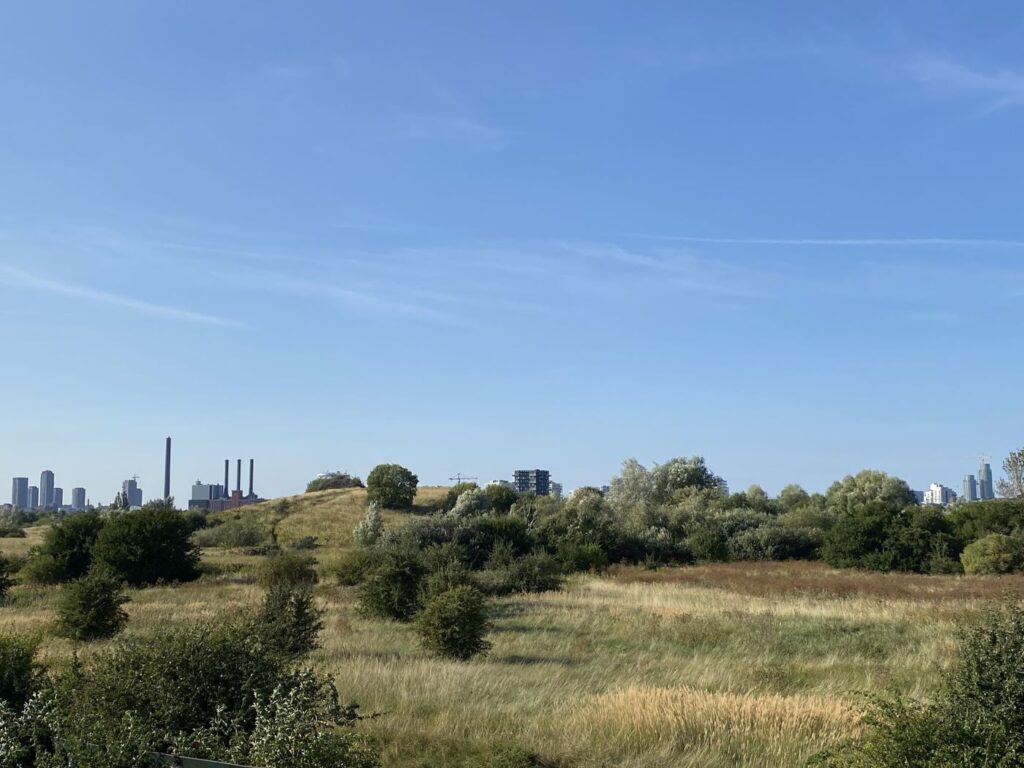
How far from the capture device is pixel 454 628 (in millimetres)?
16297

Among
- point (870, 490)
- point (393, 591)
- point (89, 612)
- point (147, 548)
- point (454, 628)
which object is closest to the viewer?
point (454, 628)

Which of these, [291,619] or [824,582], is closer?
[291,619]

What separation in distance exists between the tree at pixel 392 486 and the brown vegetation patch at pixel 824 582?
3548 cm

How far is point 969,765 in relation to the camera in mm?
5582

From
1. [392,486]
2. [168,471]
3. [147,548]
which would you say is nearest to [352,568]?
[147,548]

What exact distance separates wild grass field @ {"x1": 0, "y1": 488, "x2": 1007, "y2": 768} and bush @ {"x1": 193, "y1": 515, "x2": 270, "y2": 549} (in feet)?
76.4

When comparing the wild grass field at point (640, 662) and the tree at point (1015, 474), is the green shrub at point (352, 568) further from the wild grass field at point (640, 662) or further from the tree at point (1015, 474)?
the tree at point (1015, 474)

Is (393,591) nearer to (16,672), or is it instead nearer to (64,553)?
(16,672)

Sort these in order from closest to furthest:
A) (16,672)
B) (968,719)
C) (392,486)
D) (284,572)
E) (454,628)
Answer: (968,719), (16,672), (454,628), (284,572), (392,486)

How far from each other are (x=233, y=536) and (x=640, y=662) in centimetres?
4770

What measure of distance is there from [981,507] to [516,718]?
46.4 meters

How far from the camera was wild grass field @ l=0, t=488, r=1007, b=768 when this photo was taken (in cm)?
899

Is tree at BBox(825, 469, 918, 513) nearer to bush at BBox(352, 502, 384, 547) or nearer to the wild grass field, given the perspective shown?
bush at BBox(352, 502, 384, 547)

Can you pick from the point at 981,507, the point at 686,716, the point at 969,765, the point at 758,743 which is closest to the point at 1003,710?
the point at 969,765
